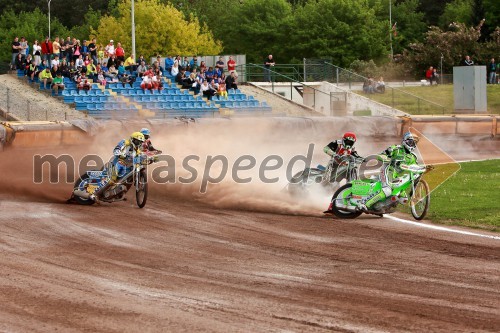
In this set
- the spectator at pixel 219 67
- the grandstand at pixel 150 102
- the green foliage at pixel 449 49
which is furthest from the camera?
the green foliage at pixel 449 49

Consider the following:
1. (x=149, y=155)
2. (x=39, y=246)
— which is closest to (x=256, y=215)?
(x=149, y=155)

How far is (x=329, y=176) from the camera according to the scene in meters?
20.3

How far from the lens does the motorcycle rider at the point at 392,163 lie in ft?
60.0

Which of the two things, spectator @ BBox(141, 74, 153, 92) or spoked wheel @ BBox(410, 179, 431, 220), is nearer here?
spoked wheel @ BBox(410, 179, 431, 220)

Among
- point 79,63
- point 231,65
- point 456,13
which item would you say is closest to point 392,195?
point 79,63

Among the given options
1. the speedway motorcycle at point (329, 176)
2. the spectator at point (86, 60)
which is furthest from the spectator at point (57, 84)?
the speedway motorcycle at point (329, 176)

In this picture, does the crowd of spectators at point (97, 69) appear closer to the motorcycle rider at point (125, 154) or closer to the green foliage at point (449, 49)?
the motorcycle rider at point (125, 154)

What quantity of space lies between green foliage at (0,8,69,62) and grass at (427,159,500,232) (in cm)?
6941

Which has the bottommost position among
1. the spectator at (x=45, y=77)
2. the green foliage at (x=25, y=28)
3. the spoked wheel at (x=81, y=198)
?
the spoked wheel at (x=81, y=198)

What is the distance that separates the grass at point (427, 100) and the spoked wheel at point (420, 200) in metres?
23.7

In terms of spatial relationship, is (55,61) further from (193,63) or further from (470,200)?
(470,200)

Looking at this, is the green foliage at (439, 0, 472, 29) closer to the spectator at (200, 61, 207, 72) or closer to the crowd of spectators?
the spectator at (200, 61, 207, 72)

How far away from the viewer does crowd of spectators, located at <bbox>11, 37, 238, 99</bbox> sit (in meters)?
39.8

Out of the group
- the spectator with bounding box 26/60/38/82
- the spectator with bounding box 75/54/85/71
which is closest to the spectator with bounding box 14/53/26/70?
the spectator with bounding box 26/60/38/82
